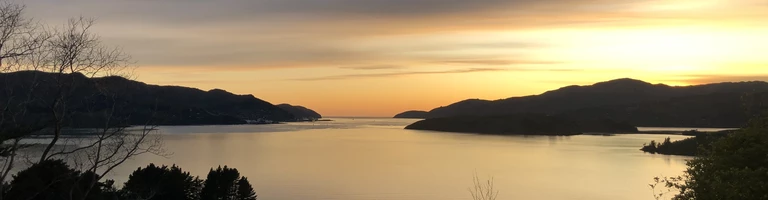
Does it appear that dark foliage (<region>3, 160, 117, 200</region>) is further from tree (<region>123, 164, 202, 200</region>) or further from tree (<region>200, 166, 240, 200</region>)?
tree (<region>200, 166, 240, 200</region>)

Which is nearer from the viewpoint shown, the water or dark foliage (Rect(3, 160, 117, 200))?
dark foliage (Rect(3, 160, 117, 200))

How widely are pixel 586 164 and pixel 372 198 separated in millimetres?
30356

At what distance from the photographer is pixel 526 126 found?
14338cm

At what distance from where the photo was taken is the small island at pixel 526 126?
5527 inches

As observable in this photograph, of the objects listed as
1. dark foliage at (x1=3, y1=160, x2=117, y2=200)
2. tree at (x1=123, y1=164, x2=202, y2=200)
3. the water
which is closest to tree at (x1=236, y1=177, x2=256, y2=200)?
tree at (x1=123, y1=164, x2=202, y2=200)

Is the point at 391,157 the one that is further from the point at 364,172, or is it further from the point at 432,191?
the point at 432,191

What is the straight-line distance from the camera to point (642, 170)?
170ft

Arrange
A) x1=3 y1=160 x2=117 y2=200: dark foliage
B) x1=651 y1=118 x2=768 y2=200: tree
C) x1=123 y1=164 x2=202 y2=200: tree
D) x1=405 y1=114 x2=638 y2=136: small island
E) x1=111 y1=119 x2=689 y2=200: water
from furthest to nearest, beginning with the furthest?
x1=405 y1=114 x2=638 y2=136: small island → x1=111 y1=119 x2=689 y2=200: water → x1=123 y1=164 x2=202 y2=200: tree → x1=3 y1=160 x2=117 y2=200: dark foliage → x1=651 y1=118 x2=768 y2=200: tree

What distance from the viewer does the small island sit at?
5527 inches

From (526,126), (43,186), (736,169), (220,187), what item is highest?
(526,126)

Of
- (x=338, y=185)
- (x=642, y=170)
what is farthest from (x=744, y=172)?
(x=642, y=170)

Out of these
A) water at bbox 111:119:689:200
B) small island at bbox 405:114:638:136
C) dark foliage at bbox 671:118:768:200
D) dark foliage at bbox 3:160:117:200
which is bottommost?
water at bbox 111:119:689:200

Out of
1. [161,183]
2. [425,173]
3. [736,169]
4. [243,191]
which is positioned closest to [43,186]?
[161,183]

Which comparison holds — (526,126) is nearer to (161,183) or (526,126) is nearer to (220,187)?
(220,187)
